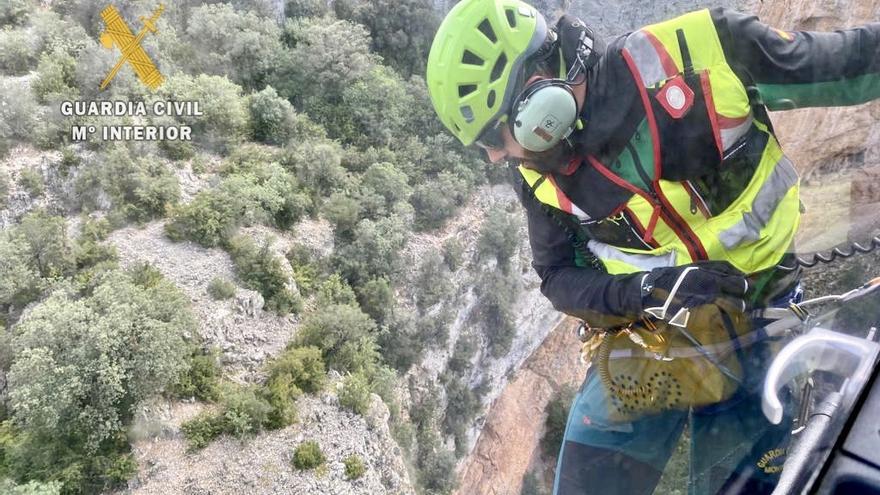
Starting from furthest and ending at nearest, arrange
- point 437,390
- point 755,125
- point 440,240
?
point 440,240 < point 437,390 < point 755,125

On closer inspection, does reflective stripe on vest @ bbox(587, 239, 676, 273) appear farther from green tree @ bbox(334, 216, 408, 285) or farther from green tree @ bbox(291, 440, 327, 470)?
green tree @ bbox(334, 216, 408, 285)

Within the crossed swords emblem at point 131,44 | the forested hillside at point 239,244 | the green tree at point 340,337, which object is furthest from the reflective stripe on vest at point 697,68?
the crossed swords emblem at point 131,44

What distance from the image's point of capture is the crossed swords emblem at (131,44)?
339 inches

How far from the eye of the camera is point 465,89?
1380 millimetres

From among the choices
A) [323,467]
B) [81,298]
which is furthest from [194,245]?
[323,467]

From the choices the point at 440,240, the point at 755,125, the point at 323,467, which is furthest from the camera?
the point at 440,240

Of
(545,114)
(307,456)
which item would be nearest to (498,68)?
(545,114)

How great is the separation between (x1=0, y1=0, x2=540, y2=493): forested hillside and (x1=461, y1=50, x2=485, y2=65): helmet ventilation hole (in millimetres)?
3494

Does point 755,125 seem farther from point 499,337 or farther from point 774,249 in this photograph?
point 499,337

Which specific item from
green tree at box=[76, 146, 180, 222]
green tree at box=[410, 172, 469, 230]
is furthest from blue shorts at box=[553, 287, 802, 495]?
green tree at box=[76, 146, 180, 222]

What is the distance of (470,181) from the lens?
284 inches

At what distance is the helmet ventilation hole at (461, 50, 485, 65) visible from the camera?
136 cm

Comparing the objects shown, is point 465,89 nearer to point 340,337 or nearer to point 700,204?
point 700,204

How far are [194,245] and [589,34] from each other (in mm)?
6576
